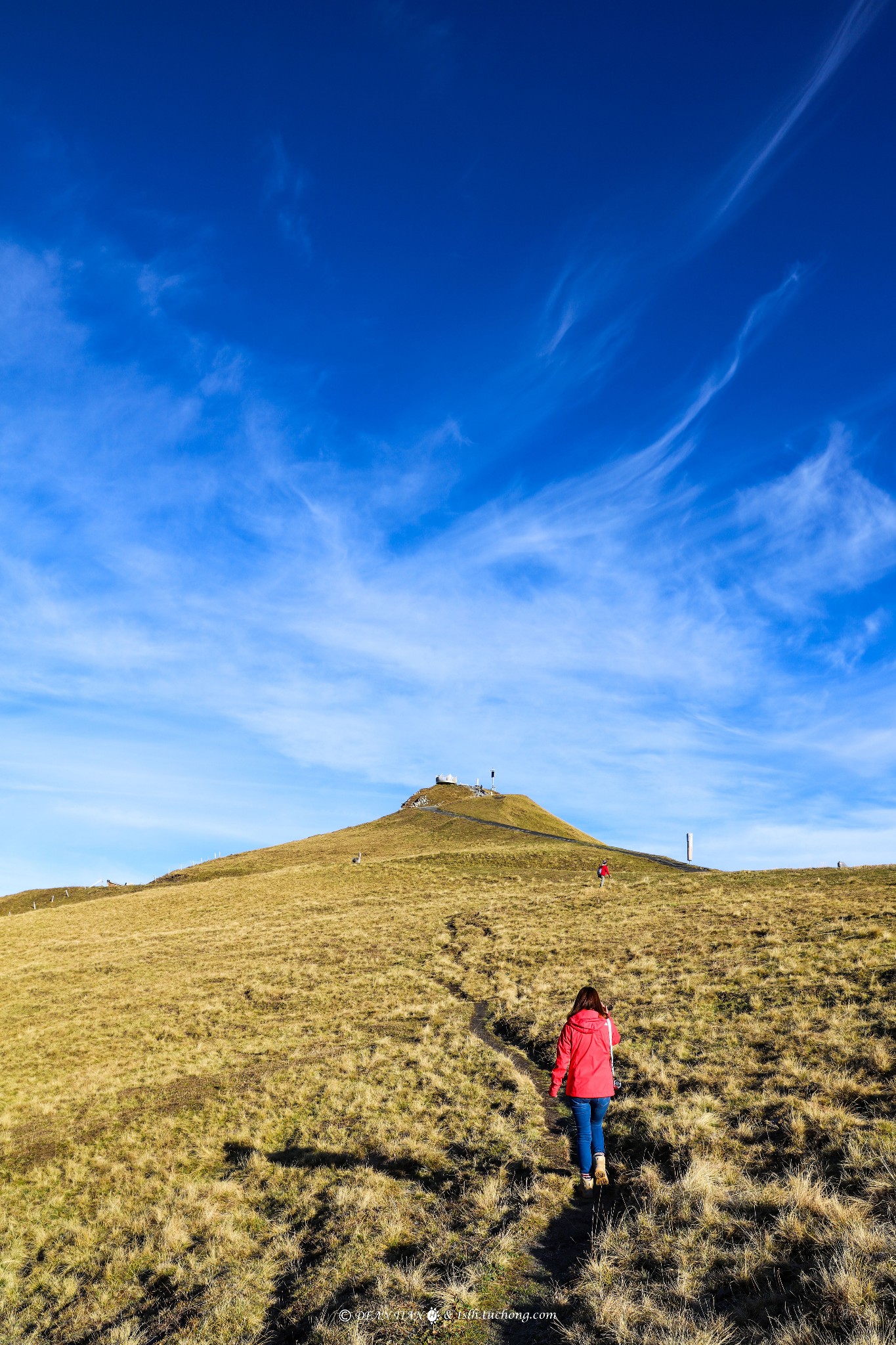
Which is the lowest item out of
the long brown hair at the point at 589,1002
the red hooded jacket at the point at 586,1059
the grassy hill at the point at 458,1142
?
the grassy hill at the point at 458,1142

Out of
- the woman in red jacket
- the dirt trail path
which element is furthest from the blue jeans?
the dirt trail path

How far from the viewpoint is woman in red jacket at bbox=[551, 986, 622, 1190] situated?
9578 mm

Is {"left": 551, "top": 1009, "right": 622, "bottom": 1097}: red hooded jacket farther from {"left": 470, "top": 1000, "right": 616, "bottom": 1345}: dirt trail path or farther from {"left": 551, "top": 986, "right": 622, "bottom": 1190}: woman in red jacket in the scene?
{"left": 470, "top": 1000, "right": 616, "bottom": 1345}: dirt trail path

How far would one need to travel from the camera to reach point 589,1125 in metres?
9.88

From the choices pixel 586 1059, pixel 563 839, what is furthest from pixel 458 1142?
pixel 563 839

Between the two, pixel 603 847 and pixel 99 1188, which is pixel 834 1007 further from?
pixel 603 847

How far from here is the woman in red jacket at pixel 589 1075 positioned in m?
9.58

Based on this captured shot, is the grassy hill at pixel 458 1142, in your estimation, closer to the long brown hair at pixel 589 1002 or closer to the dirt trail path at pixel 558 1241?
the dirt trail path at pixel 558 1241

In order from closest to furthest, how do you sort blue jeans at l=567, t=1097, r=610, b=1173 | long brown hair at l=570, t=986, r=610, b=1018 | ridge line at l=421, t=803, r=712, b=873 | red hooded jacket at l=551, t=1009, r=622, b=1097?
red hooded jacket at l=551, t=1009, r=622, b=1097 < blue jeans at l=567, t=1097, r=610, b=1173 < long brown hair at l=570, t=986, r=610, b=1018 < ridge line at l=421, t=803, r=712, b=873

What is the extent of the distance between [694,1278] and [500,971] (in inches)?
754

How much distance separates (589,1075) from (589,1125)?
3.02 ft

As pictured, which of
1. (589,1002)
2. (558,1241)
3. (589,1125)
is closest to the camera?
(558,1241)

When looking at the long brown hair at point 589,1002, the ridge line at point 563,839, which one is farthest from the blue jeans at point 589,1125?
the ridge line at point 563,839

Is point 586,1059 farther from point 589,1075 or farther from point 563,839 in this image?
point 563,839
